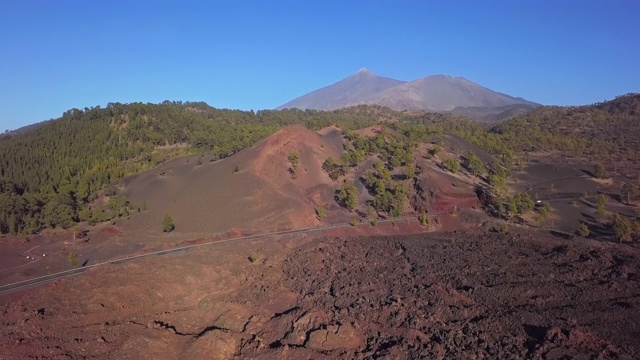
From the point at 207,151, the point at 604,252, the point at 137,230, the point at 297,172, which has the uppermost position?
the point at 207,151

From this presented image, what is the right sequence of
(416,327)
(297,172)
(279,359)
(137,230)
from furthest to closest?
(297,172)
(137,230)
(416,327)
(279,359)

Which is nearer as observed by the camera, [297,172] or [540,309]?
[540,309]

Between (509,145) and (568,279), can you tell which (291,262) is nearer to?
(568,279)

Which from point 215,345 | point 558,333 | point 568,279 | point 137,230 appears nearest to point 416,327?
point 558,333

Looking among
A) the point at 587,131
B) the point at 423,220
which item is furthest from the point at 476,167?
the point at 587,131

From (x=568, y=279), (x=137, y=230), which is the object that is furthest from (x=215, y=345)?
(x=137, y=230)

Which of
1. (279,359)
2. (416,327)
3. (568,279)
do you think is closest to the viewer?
(279,359)

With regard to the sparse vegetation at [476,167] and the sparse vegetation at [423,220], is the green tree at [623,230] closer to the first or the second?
the sparse vegetation at [423,220]

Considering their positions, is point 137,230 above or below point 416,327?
above

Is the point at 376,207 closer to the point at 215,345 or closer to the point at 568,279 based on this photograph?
the point at 568,279

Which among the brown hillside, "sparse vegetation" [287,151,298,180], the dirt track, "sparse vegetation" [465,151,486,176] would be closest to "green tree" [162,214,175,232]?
the brown hillside

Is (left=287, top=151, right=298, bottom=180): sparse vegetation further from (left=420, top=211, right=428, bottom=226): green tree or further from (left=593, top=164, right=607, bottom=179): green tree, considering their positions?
(left=593, top=164, right=607, bottom=179): green tree
